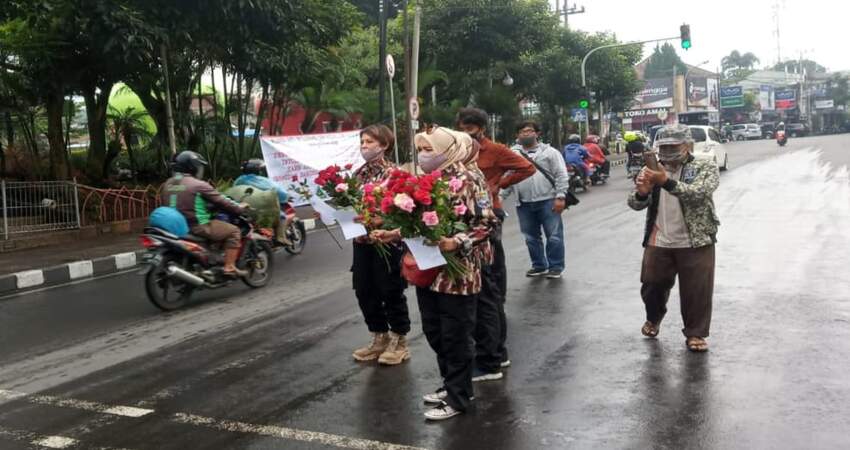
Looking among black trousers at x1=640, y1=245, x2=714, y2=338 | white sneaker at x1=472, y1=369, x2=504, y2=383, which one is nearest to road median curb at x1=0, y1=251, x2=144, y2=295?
white sneaker at x1=472, y1=369, x2=504, y2=383

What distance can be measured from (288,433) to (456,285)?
1165 mm

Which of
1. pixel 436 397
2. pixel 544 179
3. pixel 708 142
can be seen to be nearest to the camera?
pixel 436 397

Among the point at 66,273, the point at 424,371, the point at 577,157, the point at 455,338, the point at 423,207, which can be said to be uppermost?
the point at 423,207

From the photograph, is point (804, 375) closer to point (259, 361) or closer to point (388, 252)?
point (388, 252)

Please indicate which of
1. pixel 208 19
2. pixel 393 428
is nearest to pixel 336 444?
pixel 393 428

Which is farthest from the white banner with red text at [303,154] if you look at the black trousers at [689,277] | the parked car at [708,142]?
the parked car at [708,142]

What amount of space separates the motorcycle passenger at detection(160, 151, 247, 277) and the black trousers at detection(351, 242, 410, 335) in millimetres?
2908

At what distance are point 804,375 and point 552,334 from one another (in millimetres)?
1817

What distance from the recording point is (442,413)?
425 cm

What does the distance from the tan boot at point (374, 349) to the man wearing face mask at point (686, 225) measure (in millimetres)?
1940

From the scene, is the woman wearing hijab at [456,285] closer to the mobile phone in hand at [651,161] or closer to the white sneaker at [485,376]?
the white sneaker at [485,376]

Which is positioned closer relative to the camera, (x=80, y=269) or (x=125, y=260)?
(x=80, y=269)

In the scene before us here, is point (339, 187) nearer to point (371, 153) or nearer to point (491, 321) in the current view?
point (371, 153)

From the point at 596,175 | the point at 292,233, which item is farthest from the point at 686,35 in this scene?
the point at 292,233
